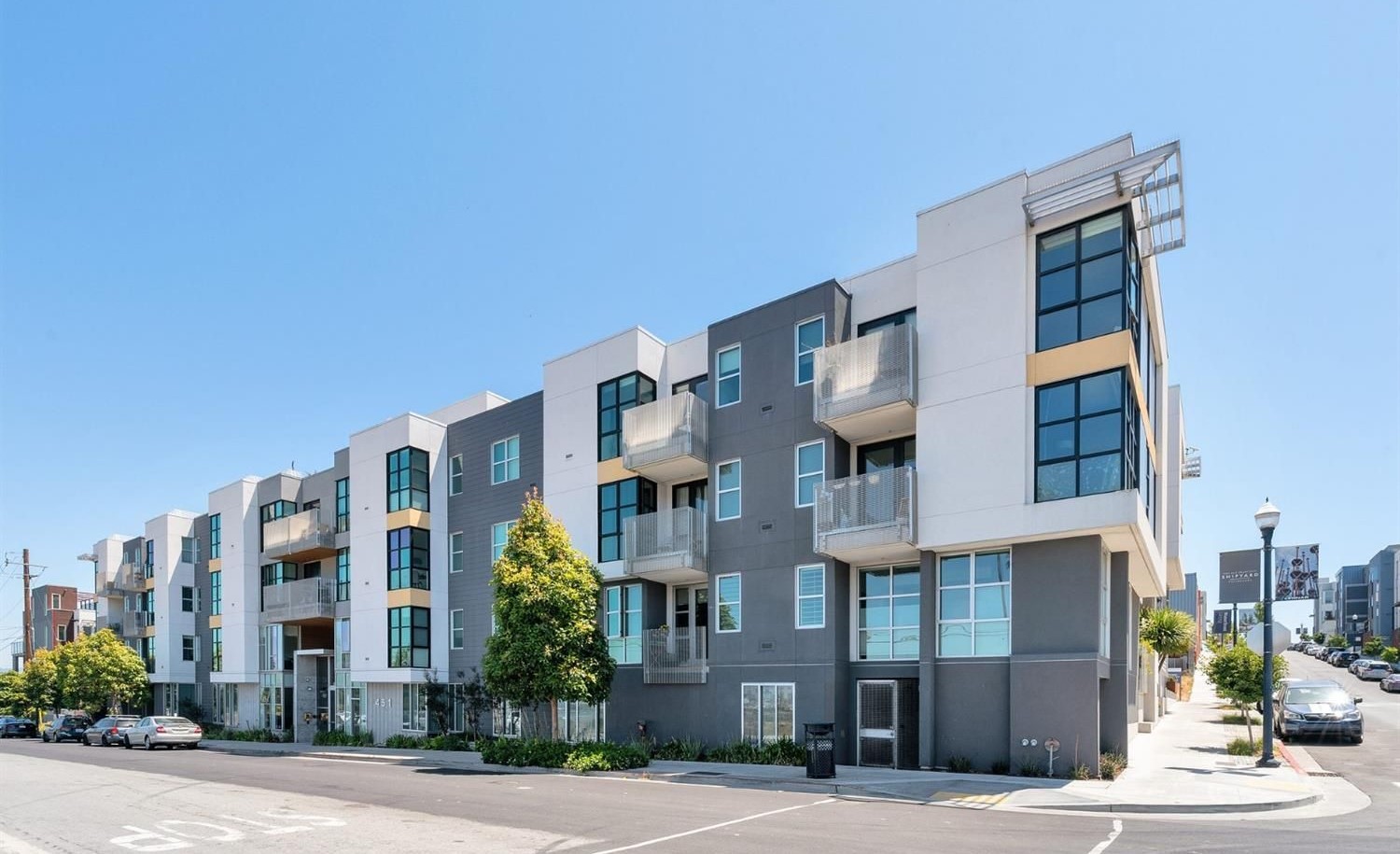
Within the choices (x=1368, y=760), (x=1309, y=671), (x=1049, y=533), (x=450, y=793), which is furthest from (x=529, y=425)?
(x=1309, y=671)

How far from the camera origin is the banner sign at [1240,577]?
1977 centimetres

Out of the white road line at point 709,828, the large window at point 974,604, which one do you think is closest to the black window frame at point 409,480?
the large window at point 974,604

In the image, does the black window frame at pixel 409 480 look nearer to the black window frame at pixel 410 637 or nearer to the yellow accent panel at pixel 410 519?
the yellow accent panel at pixel 410 519

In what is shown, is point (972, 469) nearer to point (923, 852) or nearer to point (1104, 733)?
point (1104, 733)

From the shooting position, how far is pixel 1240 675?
21.8 metres

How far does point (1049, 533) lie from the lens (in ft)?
56.6

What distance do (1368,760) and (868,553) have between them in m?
11.8

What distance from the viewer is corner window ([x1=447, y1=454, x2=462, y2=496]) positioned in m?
31.9

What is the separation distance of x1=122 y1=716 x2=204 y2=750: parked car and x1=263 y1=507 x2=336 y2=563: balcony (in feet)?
25.2

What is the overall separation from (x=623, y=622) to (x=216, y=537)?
29433 millimetres

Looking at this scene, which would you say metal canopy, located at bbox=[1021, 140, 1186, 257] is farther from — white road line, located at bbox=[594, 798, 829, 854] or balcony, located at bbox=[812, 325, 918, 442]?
white road line, located at bbox=[594, 798, 829, 854]

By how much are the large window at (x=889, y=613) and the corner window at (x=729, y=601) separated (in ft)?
10.6

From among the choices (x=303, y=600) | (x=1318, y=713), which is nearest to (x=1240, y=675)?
(x=1318, y=713)

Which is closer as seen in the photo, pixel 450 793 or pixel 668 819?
pixel 668 819
